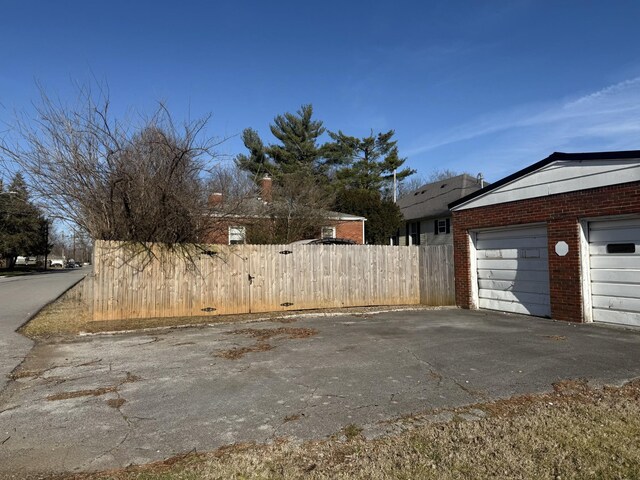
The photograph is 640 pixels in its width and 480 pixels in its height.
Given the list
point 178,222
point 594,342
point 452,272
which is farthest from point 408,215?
point 594,342

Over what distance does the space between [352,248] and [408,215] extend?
64.2 feet

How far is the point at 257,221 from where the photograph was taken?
766 inches

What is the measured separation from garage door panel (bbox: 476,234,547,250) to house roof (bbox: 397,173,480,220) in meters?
15.3

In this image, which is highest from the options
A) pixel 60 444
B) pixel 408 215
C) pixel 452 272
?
pixel 408 215

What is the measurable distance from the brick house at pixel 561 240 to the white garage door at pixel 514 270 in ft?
0.08

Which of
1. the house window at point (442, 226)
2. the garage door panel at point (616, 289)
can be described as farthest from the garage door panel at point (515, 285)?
the house window at point (442, 226)

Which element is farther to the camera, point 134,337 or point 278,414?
point 134,337

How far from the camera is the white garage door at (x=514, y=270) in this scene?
422 inches

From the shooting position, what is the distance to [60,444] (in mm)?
3939

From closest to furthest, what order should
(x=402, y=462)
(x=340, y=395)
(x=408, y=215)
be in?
(x=402, y=462), (x=340, y=395), (x=408, y=215)

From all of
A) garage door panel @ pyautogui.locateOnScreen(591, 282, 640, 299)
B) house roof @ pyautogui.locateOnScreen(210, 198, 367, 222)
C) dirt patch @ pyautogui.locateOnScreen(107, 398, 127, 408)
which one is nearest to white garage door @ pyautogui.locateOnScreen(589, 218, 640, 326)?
garage door panel @ pyautogui.locateOnScreen(591, 282, 640, 299)

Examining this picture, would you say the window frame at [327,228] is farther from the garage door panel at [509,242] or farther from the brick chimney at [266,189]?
the garage door panel at [509,242]

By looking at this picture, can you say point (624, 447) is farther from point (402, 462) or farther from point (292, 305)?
point (292, 305)

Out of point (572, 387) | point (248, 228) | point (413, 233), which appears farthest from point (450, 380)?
point (413, 233)
